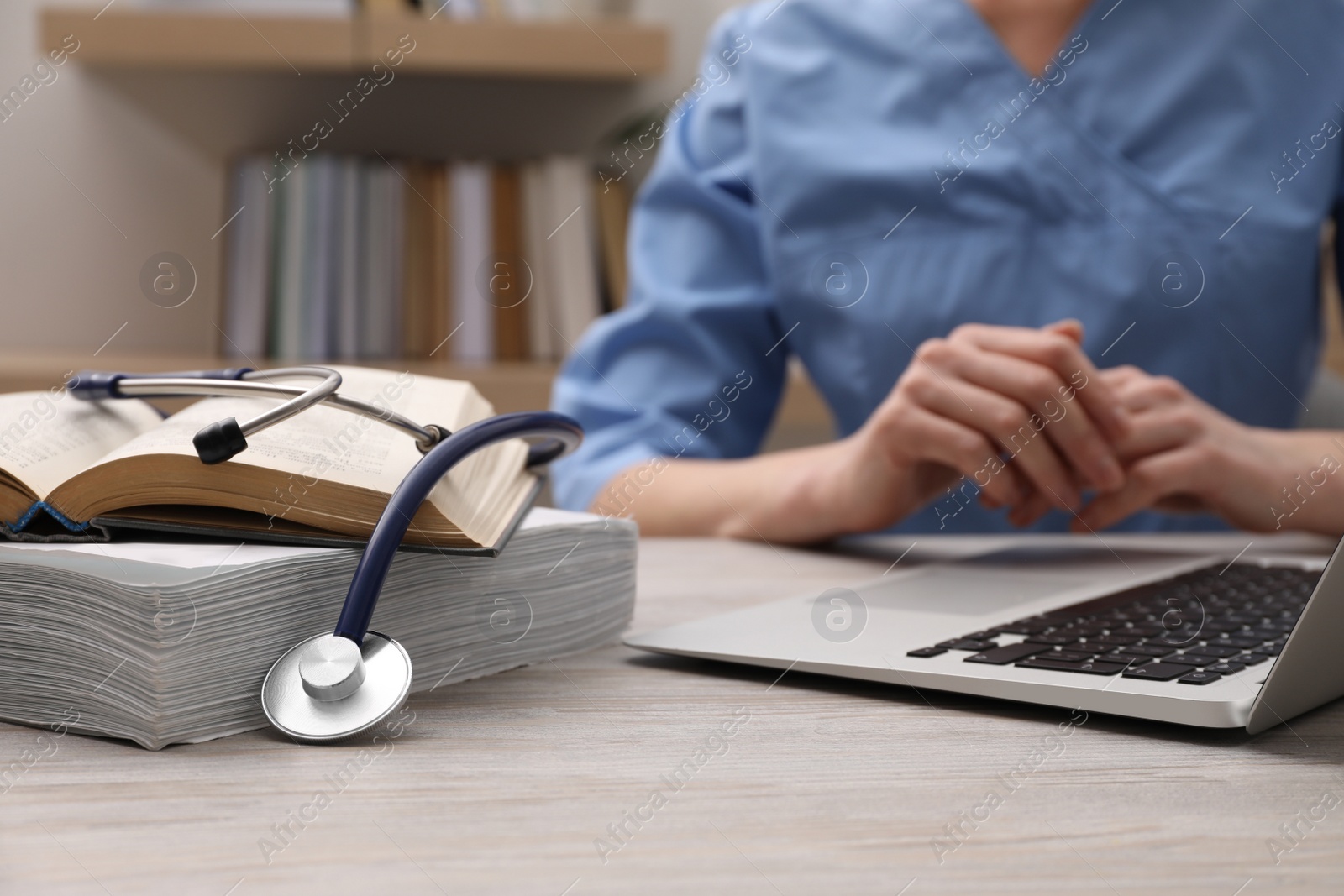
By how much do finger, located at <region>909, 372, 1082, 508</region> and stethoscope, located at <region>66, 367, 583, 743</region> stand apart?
1.06 ft

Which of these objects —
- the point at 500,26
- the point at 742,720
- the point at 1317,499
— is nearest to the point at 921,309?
the point at 1317,499

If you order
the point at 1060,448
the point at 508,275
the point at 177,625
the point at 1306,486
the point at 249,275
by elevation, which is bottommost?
the point at 1306,486

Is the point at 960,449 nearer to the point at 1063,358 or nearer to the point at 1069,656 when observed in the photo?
the point at 1063,358

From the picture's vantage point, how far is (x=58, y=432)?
16.8 inches

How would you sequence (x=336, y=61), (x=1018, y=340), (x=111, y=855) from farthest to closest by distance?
1. (x=336, y=61)
2. (x=1018, y=340)
3. (x=111, y=855)

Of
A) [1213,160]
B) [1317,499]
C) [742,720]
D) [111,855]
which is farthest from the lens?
[1213,160]

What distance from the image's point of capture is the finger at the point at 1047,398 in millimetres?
640

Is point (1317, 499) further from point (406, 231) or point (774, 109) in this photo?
point (406, 231)

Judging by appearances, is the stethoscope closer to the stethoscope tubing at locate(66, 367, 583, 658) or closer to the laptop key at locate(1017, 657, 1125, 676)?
the stethoscope tubing at locate(66, 367, 583, 658)

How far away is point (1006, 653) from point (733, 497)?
0.44m

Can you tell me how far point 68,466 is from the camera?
0.41 m

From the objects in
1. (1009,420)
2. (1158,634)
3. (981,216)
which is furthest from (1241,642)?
(981,216)

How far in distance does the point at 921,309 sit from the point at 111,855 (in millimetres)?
810

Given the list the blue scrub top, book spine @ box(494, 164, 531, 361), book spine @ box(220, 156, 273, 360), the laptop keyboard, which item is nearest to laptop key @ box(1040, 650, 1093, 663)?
the laptop keyboard
